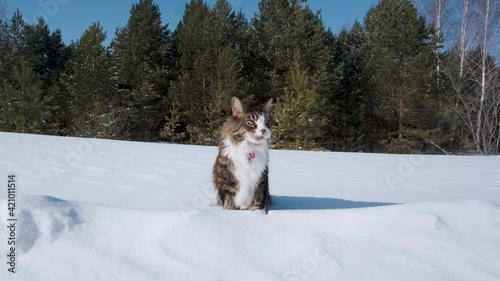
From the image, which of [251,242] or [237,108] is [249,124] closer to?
[237,108]

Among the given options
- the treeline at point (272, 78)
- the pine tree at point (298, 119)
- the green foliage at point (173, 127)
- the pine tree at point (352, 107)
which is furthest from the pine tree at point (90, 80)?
the pine tree at point (352, 107)

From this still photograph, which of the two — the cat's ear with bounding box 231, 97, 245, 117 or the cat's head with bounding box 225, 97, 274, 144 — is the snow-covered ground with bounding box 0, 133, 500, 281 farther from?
the cat's ear with bounding box 231, 97, 245, 117

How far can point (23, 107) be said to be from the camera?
14.0m

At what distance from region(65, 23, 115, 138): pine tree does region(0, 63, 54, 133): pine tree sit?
1256 millimetres

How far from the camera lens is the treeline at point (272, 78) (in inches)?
575

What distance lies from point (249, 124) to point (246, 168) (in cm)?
35

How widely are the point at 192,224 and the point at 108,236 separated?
43 cm

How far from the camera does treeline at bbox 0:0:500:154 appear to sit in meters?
14.6

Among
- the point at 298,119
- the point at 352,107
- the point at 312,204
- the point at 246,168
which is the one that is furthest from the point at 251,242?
the point at 352,107

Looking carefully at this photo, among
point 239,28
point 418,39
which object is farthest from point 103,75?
point 418,39

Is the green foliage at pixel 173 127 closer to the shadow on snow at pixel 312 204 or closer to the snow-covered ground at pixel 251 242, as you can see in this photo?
the shadow on snow at pixel 312 204

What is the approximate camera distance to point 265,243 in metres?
1.76

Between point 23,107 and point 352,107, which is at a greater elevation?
point 352,107

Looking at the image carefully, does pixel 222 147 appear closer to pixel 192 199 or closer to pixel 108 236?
pixel 192 199
